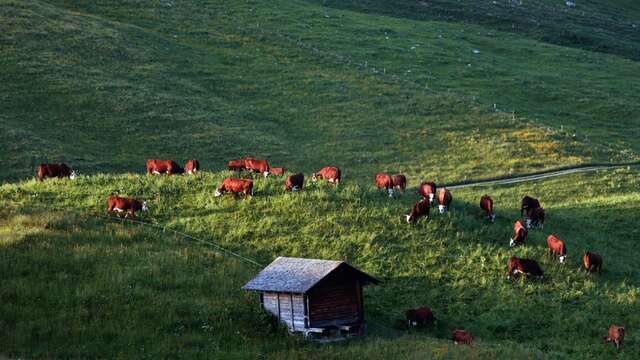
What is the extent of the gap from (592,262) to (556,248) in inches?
62.7

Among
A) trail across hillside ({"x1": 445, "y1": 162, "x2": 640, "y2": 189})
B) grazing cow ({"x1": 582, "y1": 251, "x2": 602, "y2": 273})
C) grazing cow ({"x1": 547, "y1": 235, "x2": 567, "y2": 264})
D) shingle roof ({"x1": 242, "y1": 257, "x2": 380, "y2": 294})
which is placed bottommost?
trail across hillside ({"x1": 445, "y1": 162, "x2": 640, "y2": 189})

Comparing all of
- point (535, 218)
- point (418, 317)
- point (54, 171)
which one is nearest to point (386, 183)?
point (535, 218)

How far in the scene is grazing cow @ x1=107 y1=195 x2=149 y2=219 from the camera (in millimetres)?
42656

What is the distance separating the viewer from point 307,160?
67875 mm

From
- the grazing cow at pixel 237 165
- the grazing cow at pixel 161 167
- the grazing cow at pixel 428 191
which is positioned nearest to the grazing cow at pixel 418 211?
the grazing cow at pixel 428 191

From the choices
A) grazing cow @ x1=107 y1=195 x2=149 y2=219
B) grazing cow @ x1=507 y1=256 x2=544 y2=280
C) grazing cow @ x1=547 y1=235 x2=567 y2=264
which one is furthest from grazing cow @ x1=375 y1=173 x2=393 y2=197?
grazing cow @ x1=107 y1=195 x2=149 y2=219

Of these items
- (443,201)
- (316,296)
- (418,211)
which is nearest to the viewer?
(316,296)

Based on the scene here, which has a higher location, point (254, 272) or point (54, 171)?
point (54, 171)

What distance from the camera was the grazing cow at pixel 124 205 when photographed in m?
42.7

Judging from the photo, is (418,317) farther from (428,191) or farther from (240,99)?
(240,99)

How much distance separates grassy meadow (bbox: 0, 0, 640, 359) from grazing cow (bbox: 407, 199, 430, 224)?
1.59 ft

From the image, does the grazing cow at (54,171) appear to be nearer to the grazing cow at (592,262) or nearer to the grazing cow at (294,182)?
the grazing cow at (294,182)

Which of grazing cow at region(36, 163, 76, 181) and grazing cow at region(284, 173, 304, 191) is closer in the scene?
grazing cow at region(284, 173, 304, 191)

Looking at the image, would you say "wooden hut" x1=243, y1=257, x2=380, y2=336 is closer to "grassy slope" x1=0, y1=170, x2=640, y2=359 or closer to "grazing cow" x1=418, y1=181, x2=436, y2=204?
"grassy slope" x1=0, y1=170, x2=640, y2=359
